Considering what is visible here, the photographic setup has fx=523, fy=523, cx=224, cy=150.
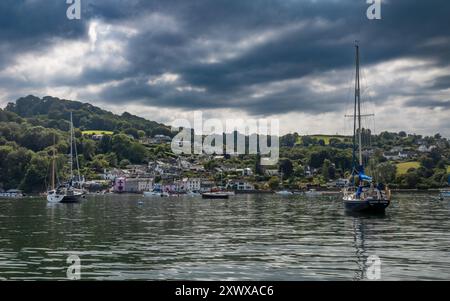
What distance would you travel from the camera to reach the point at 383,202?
186 ft

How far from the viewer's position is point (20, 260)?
2414 cm

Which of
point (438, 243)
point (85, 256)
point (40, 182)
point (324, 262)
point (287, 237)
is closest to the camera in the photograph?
point (324, 262)

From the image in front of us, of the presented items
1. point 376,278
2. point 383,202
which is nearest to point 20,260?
point 376,278

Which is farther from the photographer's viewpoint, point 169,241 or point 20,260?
point 169,241

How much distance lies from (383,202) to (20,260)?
42175mm

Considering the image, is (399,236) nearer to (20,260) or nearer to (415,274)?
(415,274)

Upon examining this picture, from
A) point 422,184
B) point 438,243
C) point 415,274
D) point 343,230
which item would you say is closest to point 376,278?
point 415,274

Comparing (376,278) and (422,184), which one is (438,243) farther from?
(422,184)

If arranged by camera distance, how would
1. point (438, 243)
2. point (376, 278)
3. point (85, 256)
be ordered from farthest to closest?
point (438, 243), point (85, 256), point (376, 278)

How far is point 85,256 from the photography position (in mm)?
25328
